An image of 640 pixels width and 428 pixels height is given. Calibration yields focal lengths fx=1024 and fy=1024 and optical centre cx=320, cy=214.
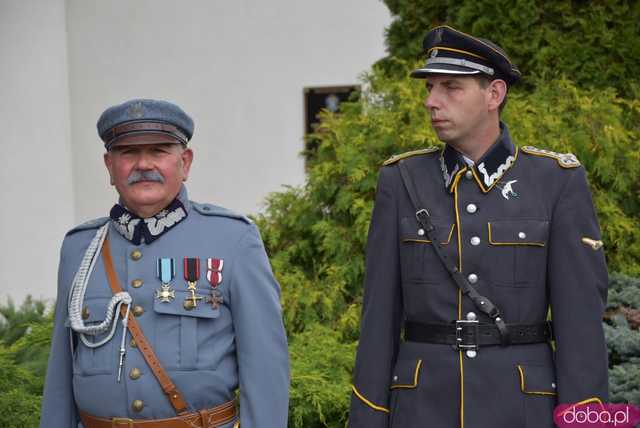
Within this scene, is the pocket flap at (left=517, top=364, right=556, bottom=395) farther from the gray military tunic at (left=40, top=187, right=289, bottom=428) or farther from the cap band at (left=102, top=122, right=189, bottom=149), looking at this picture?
the cap band at (left=102, top=122, right=189, bottom=149)

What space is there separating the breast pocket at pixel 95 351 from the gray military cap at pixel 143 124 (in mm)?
436

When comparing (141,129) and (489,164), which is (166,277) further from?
(489,164)

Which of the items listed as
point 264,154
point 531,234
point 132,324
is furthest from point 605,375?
point 264,154

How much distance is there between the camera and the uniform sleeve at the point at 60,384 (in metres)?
2.84

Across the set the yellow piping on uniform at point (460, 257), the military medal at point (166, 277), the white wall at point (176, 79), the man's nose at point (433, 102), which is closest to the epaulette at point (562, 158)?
the yellow piping on uniform at point (460, 257)

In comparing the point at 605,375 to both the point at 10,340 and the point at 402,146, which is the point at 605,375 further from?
the point at 10,340

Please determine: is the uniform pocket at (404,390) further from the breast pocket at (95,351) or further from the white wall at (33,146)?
the white wall at (33,146)

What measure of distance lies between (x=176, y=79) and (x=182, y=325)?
Result: 20.6 feet

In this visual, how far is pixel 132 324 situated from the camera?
2.72m

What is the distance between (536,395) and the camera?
9.50 feet

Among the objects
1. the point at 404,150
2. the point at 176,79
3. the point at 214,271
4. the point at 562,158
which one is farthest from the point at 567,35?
the point at 214,271

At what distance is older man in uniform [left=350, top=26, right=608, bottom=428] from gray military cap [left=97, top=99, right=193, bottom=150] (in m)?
0.70

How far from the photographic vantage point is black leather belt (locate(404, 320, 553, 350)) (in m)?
2.92

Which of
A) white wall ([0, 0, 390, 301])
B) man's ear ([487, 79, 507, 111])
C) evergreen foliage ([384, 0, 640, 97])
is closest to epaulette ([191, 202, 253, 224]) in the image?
man's ear ([487, 79, 507, 111])
